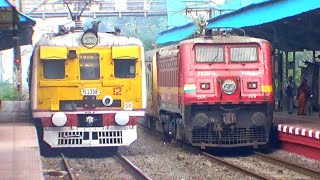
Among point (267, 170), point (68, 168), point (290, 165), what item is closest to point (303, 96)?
point (290, 165)

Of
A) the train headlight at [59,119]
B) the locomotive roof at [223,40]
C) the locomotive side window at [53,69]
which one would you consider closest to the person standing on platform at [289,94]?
the locomotive roof at [223,40]

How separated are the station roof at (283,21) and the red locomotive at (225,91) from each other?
1.51 m

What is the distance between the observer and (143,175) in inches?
443

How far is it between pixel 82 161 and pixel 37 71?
2.24 metres

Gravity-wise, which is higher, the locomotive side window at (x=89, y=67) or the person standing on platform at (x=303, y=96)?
the locomotive side window at (x=89, y=67)

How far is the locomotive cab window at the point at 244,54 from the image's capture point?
14.9m

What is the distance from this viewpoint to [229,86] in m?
14.6

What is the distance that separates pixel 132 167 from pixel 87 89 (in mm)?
2475

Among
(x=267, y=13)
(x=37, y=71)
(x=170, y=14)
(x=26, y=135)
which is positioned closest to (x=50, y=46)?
(x=37, y=71)

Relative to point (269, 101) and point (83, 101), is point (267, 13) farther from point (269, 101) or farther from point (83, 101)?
point (83, 101)

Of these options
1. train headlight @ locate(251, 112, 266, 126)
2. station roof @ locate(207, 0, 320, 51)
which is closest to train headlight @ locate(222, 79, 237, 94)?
train headlight @ locate(251, 112, 266, 126)

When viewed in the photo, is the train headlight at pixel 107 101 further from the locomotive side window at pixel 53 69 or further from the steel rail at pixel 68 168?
the steel rail at pixel 68 168

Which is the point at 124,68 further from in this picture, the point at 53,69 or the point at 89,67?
the point at 53,69

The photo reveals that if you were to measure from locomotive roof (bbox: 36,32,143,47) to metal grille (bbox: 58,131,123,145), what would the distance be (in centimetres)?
199
